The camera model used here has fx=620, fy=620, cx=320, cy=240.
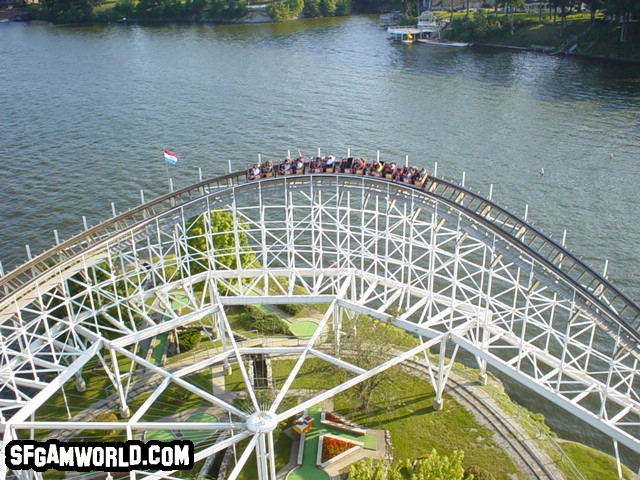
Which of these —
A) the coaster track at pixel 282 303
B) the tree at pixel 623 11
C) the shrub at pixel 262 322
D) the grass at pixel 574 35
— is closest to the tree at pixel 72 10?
the grass at pixel 574 35

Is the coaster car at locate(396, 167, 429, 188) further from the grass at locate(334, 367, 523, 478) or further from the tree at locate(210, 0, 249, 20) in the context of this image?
the tree at locate(210, 0, 249, 20)

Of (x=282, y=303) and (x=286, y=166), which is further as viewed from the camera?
(x=286, y=166)

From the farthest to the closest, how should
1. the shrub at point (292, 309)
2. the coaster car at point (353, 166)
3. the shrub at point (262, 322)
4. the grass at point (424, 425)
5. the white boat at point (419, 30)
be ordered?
the white boat at point (419, 30), the shrub at point (292, 309), the shrub at point (262, 322), the coaster car at point (353, 166), the grass at point (424, 425)

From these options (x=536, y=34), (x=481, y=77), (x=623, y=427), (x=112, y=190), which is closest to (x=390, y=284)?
(x=623, y=427)

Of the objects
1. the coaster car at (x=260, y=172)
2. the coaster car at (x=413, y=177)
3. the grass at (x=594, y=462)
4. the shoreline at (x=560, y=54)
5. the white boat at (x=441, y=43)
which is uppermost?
the white boat at (x=441, y=43)

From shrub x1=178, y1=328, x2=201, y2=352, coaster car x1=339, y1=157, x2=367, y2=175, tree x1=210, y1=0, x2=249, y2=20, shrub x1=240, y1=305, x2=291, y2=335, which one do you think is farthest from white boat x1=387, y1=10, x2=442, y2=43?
shrub x1=178, y1=328, x2=201, y2=352

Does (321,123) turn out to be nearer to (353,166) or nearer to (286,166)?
(286,166)

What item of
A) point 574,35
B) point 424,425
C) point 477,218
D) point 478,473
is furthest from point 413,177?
point 574,35

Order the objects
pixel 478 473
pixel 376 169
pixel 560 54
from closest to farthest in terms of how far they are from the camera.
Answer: pixel 478 473 < pixel 376 169 < pixel 560 54

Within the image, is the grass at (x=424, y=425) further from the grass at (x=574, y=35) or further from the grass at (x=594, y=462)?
the grass at (x=574, y=35)

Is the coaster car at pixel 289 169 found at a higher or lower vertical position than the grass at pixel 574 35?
lower
